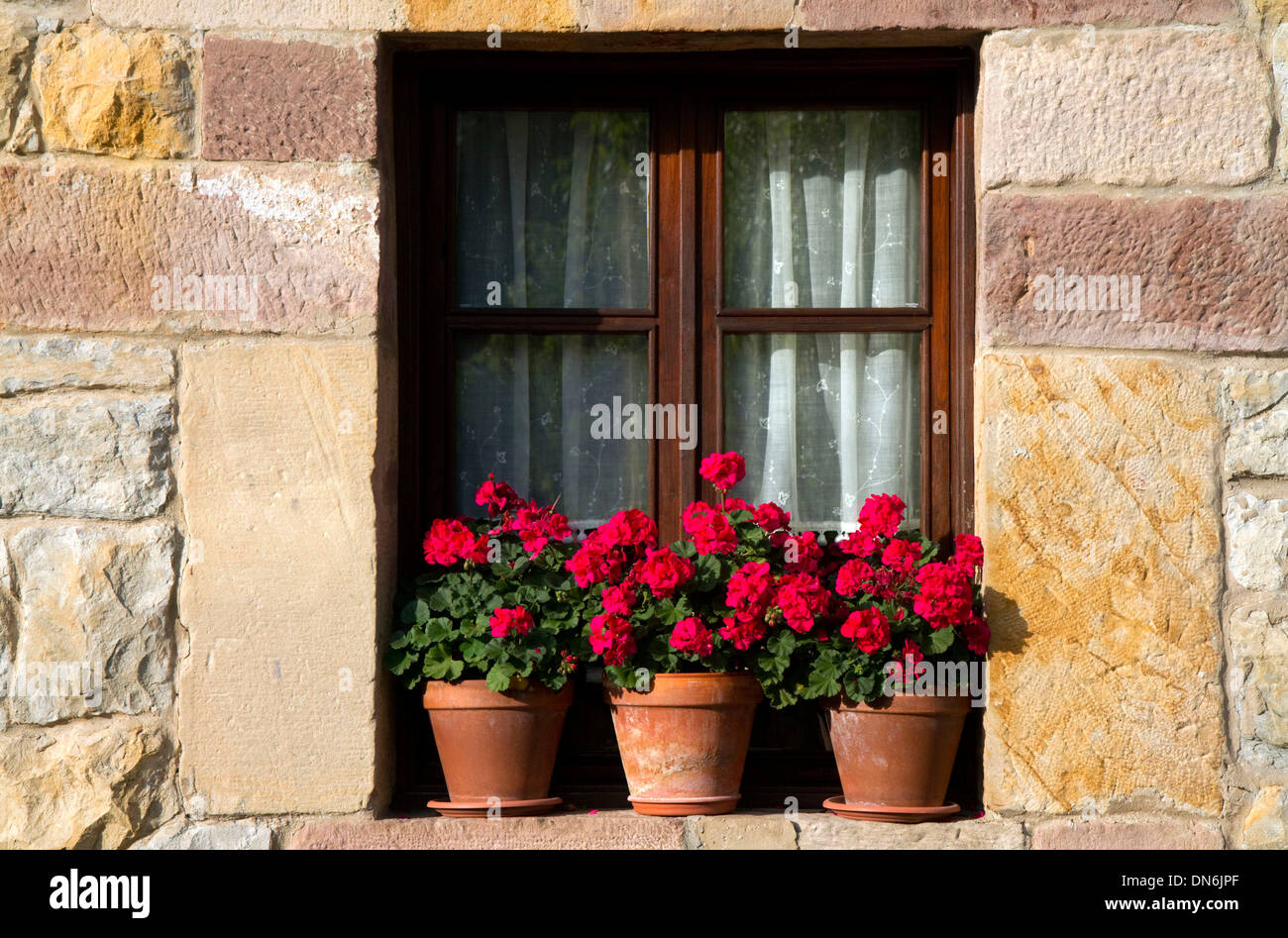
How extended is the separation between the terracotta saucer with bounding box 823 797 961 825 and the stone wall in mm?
124

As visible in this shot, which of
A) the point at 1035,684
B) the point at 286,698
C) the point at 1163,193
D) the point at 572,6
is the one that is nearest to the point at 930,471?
the point at 1035,684

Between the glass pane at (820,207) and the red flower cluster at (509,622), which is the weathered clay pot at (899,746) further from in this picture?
the glass pane at (820,207)

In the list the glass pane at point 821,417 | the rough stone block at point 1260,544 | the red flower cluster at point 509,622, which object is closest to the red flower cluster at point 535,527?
the red flower cluster at point 509,622

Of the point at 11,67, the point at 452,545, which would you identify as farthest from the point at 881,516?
the point at 11,67

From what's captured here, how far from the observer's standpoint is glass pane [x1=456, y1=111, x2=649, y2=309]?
349 centimetres

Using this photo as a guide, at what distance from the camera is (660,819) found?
305 centimetres

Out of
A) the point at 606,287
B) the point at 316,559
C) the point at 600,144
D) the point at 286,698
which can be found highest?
the point at 600,144

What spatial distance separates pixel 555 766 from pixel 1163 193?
6.44ft

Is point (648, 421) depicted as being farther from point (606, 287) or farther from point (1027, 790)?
point (1027, 790)

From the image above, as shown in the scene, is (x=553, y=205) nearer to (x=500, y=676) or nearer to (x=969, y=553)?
(x=500, y=676)

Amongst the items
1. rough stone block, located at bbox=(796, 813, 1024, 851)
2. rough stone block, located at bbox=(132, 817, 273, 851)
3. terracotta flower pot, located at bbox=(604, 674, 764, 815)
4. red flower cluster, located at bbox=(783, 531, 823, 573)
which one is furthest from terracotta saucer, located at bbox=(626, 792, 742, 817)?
rough stone block, located at bbox=(132, 817, 273, 851)

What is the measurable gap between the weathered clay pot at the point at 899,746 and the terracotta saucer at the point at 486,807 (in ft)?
2.30

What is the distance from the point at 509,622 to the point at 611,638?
23cm

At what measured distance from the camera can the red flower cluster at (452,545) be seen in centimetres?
314
